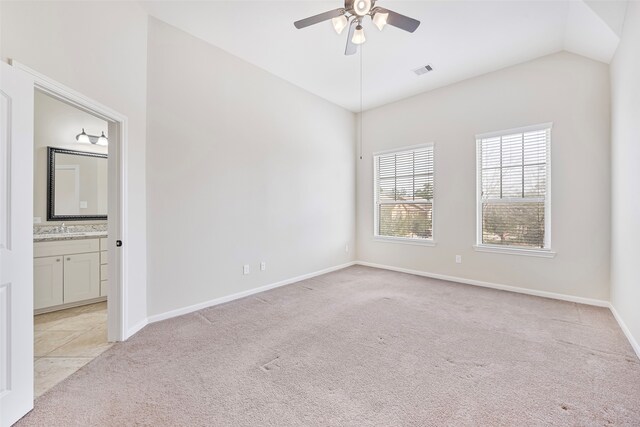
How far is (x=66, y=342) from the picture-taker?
97.7 inches

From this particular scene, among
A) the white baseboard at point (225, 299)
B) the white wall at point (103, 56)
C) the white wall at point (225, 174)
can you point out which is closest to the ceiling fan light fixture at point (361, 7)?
the white wall at point (225, 174)

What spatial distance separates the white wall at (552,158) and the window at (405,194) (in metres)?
0.17

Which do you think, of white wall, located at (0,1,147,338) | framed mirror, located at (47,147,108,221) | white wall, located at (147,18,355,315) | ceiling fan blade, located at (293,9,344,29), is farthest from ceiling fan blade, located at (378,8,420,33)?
framed mirror, located at (47,147,108,221)

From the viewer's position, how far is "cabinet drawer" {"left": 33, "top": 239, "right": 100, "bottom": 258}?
121 inches

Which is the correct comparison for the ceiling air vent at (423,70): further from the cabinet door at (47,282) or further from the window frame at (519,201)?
the cabinet door at (47,282)

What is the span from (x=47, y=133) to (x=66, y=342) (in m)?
2.61

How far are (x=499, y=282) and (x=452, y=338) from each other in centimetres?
206

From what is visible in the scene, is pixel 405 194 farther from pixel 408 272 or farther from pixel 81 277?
pixel 81 277

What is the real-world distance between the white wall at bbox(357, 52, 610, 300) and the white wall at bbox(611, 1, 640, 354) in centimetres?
19

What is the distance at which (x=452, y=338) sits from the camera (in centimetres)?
254

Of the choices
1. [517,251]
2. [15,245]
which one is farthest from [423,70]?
[15,245]

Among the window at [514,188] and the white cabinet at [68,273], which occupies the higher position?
the window at [514,188]

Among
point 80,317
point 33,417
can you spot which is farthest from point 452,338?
point 80,317

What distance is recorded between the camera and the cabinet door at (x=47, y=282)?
307 cm
